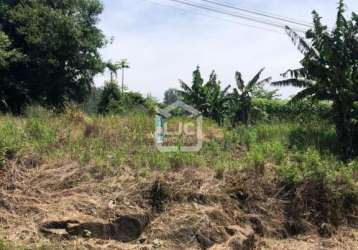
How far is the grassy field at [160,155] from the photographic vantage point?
6972mm

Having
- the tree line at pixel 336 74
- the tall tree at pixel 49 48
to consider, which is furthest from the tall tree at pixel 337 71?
the tall tree at pixel 49 48

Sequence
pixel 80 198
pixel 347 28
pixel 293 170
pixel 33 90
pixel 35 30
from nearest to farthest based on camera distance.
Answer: pixel 80 198 < pixel 293 170 < pixel 347 28 < pixel 35 30 < pixel 33 90

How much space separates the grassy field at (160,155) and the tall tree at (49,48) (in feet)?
25.6

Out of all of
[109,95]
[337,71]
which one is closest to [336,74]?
[337,71]

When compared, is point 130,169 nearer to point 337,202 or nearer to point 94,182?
point 94,182

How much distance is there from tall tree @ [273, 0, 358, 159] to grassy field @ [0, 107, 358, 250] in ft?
4.28

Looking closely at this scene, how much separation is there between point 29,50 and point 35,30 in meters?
1.17

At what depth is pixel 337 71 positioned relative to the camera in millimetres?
10383

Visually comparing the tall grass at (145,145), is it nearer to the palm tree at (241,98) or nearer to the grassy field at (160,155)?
the grassy field at (160,155)

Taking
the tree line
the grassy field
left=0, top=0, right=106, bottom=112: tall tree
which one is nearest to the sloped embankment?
the grassy field

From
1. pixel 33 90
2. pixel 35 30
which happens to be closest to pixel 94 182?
pixel 35 30

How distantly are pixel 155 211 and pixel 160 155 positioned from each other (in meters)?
1.57

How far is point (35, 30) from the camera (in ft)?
53.7

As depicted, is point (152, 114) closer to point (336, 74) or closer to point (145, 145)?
point (145, 145)
